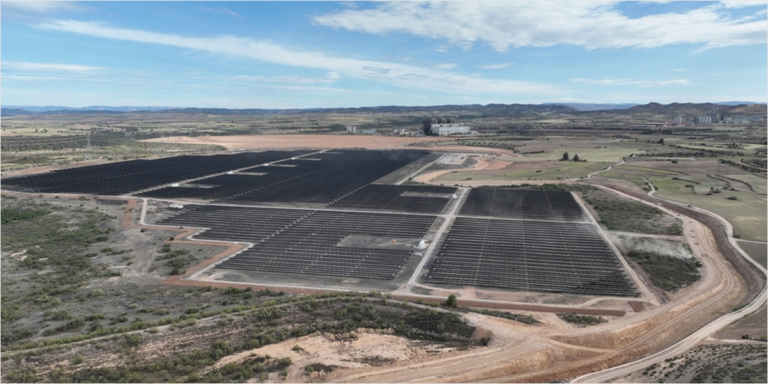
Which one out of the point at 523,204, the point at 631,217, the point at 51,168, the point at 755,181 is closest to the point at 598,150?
the point at 755,181

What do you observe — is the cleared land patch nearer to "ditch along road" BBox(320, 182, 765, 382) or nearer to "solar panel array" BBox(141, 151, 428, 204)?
"ditch along road" BBox(320, 182, 765, 382)

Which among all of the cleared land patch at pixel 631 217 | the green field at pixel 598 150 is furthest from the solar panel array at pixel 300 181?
the green field at pixel 598 150

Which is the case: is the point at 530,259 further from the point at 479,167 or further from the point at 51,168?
the point at 51,168

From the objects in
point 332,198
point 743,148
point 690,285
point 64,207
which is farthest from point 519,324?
point 743,148

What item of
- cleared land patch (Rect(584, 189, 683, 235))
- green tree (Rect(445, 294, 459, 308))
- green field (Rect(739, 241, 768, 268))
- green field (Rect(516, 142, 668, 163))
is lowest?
green tree (Rect(445, 294, 459, 308))

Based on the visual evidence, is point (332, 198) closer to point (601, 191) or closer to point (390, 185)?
point (390, 185)

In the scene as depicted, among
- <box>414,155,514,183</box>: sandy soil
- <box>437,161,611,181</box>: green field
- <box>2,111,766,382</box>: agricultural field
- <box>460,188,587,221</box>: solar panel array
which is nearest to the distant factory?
<box>414,155,514,183</box>: sandy soil
